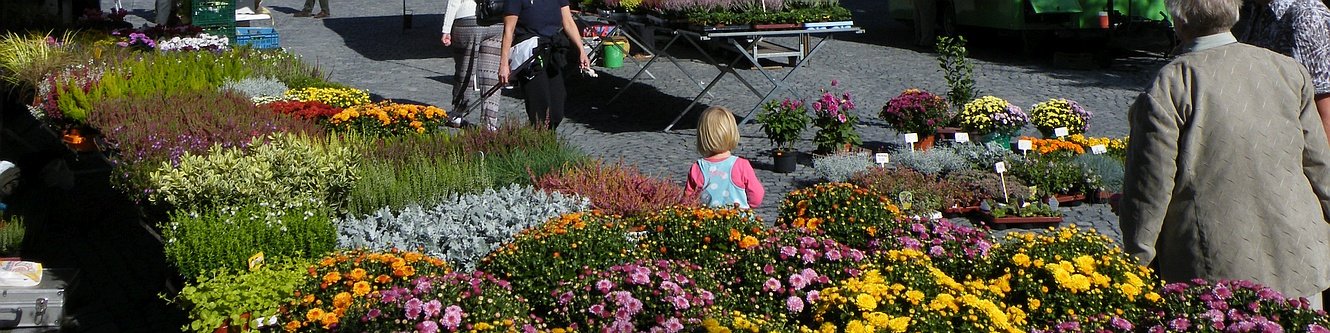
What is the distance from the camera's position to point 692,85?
1320 cm

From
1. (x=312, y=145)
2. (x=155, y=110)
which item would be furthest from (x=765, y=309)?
(x=155, y=110)

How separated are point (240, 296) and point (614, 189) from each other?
1984mm

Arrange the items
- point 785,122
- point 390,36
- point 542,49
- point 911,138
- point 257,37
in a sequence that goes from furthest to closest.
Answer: point 390,36, point 257,37, point 785,122, point 542,49, point 911,138

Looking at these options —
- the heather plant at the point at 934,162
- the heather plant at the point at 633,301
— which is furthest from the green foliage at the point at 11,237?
the heather plant at the point at 934,162

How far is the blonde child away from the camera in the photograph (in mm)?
5328

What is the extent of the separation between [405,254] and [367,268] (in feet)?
0.62

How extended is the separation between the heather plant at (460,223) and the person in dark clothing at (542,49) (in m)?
2.66

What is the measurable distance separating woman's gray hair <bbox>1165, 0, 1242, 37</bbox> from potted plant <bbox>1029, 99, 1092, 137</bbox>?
504 cm

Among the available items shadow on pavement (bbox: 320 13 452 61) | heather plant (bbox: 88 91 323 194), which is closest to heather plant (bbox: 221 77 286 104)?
heather plant (bbox: 88 91 323 194)

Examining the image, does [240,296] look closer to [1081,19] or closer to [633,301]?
[633,301]

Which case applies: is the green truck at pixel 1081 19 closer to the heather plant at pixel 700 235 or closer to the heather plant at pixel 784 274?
the heather plant at pixel 700 235

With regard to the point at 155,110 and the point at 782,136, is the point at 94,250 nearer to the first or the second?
the point at 155,110

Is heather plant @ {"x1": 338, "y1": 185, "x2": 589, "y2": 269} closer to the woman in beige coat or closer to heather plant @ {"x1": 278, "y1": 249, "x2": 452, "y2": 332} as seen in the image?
heather plant @ {"x1": 278, "y1": 249, "x2": 452, "y2": 332}

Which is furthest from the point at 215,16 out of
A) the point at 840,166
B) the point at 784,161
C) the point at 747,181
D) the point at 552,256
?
the point at 552,256
